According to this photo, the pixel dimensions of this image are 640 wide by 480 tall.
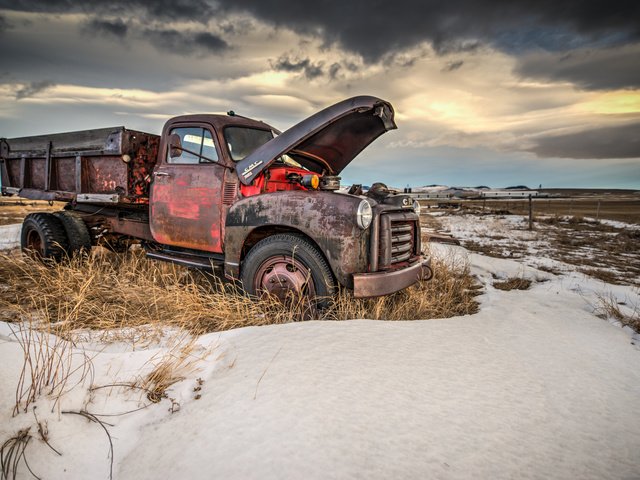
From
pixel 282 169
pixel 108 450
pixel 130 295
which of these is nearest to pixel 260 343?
pixel 108 450

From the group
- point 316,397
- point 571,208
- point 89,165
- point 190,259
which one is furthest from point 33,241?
point 571,208

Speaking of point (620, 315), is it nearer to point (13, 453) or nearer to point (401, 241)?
point (401, 241)

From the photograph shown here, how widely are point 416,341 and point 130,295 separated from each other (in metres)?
2.64

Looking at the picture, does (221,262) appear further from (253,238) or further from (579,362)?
(579,362)

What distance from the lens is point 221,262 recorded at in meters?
3.93

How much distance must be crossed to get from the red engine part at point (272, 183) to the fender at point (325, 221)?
1.40 ft

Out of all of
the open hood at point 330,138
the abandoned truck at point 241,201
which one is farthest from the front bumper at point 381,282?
the open hood at point 330,138

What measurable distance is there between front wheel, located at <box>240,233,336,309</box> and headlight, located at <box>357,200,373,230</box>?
0.47m

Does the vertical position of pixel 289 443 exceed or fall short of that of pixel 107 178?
it falls short

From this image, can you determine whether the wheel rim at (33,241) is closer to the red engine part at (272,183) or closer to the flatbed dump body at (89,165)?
the flatbed dump body at (89,165)

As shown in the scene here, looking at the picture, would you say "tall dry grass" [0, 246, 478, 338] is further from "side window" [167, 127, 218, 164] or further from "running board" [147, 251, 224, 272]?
"side window" [167, 127, 218, 164]

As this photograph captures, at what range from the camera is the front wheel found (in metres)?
2.96

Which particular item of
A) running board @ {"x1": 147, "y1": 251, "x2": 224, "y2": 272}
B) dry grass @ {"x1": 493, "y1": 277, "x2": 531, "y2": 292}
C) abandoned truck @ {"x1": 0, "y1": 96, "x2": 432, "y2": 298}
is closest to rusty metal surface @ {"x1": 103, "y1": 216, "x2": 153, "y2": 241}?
abandoned truck @ {"x1": 0, "y1": 96, "x2": 432, "y2": 298}

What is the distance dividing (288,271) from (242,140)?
6.54 feet
